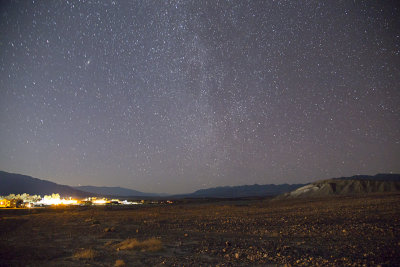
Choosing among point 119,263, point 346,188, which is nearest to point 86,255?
point 119,263

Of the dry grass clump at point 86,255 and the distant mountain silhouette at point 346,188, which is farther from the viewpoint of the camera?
the distant mountain silhouette at point 346,188

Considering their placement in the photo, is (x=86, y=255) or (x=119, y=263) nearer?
(x=119, y=263)

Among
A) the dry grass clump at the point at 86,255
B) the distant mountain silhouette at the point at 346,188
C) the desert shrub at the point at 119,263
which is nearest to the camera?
the desert shrub at the point at 119,263

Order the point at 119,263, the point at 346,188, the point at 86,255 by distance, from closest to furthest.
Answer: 1. the point at 119,263
2. the point at 86,255
3. the point at 346,188

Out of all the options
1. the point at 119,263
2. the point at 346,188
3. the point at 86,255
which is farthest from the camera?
the point at 346,188

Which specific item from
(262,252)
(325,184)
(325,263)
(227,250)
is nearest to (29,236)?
(227,250)

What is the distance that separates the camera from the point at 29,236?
66.3ft

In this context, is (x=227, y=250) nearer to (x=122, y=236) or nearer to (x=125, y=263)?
(x=125, y=263)

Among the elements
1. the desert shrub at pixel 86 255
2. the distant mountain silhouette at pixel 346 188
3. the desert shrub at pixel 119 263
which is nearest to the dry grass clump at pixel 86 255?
the desert shrub at pixel 86 255

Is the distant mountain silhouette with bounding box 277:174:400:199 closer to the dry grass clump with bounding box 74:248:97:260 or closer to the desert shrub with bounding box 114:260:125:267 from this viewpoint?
the dry grass clump with bounding box 74:248:97:260

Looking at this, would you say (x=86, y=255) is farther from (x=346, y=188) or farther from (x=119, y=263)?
(x=346, y=188)

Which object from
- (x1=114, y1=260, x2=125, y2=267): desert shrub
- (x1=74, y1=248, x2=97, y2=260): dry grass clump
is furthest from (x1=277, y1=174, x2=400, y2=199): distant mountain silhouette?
(x1=114, y1=260, x2=125, y2=267): desert shrub

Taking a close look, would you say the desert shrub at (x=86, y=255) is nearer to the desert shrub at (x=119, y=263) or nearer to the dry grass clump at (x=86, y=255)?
the dry grass clump at (x=86, y=255)

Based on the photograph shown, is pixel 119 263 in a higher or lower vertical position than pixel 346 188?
higher
